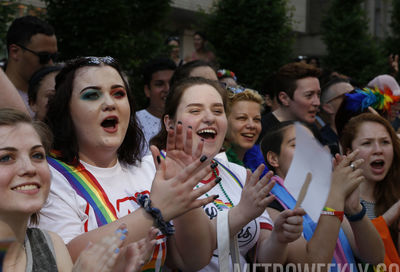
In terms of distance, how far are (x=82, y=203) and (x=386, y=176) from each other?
2.39 meters

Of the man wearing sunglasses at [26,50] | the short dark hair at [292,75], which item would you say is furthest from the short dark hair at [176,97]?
the short dark hair at [292,75]

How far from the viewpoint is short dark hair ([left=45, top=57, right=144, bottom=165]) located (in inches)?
88.6

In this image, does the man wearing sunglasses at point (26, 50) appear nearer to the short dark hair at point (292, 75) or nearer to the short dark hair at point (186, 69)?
the short dark hair at point (186, 69)

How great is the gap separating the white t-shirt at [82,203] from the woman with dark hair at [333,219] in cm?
90

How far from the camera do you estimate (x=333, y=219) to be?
8.43ft

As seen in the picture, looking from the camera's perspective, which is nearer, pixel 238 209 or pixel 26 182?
pixel 26 182

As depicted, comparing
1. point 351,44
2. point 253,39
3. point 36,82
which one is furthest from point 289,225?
point 351,44

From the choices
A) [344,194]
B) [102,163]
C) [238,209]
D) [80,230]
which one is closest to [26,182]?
[80,230]

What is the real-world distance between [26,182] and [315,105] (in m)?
3.82

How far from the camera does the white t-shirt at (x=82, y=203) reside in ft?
6.40

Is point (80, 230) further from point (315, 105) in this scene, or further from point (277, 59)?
point (277, 59)

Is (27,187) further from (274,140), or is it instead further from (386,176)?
(386,176)

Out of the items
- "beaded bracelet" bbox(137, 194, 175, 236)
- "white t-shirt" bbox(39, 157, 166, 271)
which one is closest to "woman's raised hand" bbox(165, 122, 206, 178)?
"beaded bracelet" bbox(137, 194, 175, 236)

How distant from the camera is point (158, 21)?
7.51 metres
